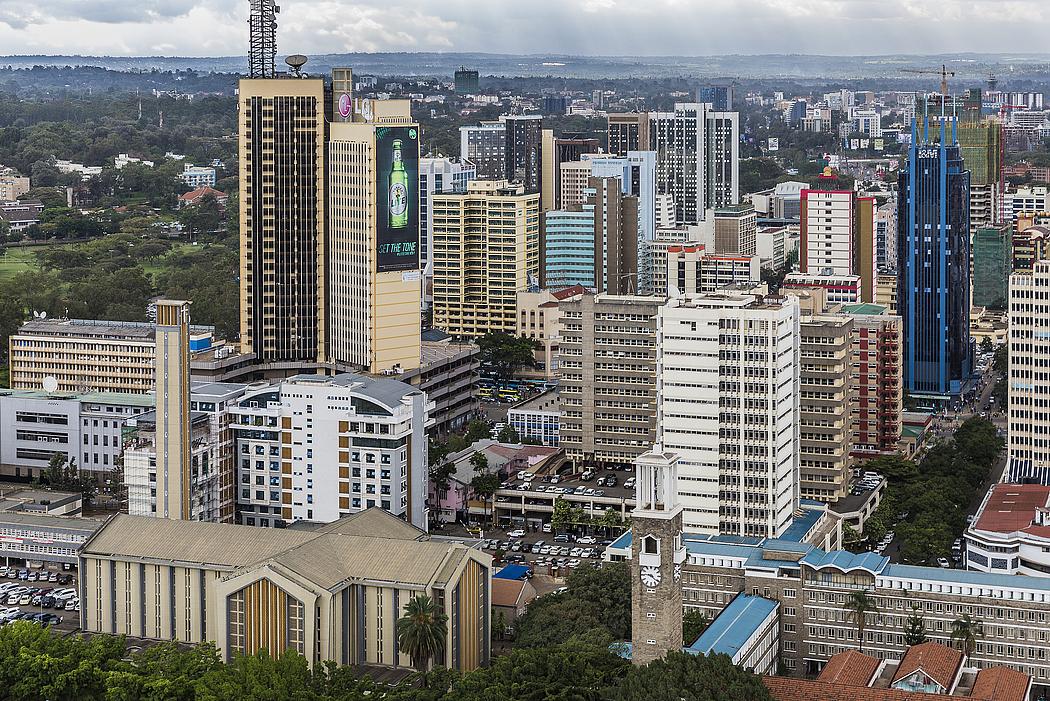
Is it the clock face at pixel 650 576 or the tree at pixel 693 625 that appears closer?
the clock face at pixel 650 576

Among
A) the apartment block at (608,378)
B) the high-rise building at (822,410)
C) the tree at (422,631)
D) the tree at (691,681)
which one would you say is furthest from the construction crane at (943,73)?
the tree at (691,681)

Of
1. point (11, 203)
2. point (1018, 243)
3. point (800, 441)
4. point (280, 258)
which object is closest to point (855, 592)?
point (800, 441)

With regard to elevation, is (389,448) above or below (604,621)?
above

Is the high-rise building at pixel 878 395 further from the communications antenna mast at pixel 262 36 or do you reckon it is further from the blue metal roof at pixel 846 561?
the communications antenna mast at pixel 262 36

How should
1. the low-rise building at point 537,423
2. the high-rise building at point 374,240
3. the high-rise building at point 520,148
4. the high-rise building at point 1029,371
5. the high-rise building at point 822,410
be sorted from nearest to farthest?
the high-rise building at point 822,410 < the high-rise building at point 1029,371 < the high-rise building at point 374,240 < the low-rise building at point 537,423 < the high-rise building at point 520,148

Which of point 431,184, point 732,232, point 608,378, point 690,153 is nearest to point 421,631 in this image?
point 608,378

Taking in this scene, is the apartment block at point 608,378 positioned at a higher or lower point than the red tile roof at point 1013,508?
higher

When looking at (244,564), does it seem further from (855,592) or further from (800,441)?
(800,441)
